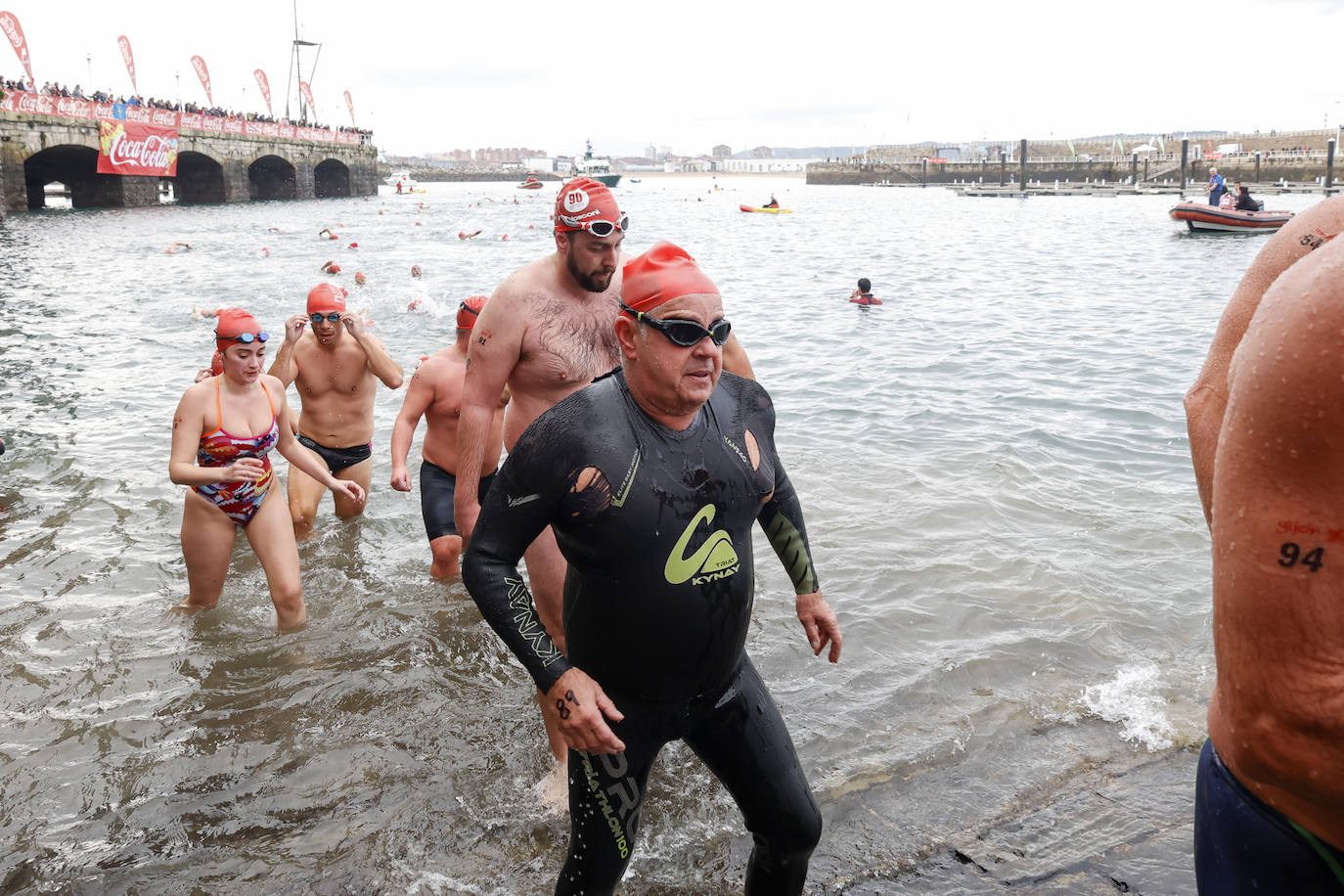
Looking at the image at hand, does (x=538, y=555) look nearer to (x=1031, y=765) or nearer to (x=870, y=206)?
(x=1031, y=765)

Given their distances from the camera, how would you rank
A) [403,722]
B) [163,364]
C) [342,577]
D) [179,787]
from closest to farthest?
[179,787]
[403,722]
[342,577]
[163,364]

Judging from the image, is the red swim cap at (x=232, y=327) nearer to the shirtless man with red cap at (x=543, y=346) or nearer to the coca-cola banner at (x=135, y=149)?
the shirtless man with red cap at (x=543, y=346)

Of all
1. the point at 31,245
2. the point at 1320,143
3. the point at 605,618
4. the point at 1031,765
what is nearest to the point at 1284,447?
the point at 605,618

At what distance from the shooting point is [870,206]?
72625mm

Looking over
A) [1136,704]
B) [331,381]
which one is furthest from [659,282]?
[331,381]

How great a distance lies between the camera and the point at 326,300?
6770 mm

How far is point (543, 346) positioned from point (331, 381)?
3.75 m

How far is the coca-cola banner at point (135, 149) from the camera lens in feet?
152

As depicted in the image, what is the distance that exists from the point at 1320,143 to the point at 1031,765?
10477 cm

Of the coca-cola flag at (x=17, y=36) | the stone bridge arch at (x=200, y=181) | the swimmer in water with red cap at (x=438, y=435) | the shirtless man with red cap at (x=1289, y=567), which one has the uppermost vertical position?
the coca-cola flag at (x=17, y=36)

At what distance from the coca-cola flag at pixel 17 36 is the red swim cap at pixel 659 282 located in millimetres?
55687

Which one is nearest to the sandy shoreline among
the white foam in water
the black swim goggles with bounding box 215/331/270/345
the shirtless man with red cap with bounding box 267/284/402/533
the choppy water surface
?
the choppy water surface

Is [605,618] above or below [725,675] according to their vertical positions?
above

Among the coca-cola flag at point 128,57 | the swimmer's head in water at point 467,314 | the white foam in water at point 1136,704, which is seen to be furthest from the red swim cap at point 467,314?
the coca-cola flag at point 128,57
